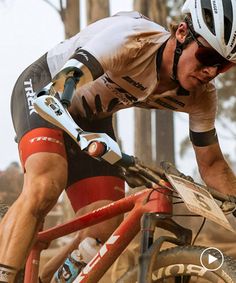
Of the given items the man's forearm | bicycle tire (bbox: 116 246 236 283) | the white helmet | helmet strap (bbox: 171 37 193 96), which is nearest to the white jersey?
helmet strap (bbox: 171 37 193 96)

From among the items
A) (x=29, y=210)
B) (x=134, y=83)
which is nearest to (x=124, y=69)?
(x=134, y=83)

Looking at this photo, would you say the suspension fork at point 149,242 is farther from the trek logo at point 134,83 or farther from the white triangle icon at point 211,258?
the trek logo at point 134,83

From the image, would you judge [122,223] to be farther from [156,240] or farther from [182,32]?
[182,32]

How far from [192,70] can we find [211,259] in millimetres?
969

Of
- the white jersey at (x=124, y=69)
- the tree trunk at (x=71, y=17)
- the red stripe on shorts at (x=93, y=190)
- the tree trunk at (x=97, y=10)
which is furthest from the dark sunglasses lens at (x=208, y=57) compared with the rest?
the tree trunk at (x=71, y=17)

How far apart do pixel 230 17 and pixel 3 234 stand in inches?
58.2

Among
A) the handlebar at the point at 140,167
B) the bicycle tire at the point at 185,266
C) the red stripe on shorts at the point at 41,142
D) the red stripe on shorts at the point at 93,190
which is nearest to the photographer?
the handlebar at the point at 140,167

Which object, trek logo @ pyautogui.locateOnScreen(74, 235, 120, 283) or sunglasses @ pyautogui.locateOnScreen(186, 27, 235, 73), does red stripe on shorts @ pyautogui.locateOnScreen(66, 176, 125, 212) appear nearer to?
trek logo @ pyautogui.locateOnScreen(74, 235, 120, 283)

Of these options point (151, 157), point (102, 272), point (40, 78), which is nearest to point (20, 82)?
point (40, 78)

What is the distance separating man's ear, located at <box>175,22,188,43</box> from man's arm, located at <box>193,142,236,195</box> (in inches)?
29.0

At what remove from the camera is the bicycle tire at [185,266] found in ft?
10.8

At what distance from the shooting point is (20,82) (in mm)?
4316

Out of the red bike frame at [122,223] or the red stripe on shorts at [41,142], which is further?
the red stripe on shorts at [41,142]

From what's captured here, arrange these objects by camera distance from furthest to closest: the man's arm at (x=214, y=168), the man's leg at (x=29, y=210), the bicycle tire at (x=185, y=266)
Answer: the man's arm at (x=214, y=168) < the man's leg at (x=29, y=210) < the bicycle tire at (x=185, y=266)
